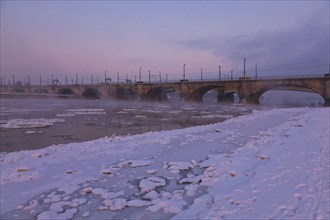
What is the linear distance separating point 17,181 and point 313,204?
5569 millimetres

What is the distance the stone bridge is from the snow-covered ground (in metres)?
45.2

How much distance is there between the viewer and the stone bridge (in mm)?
50219

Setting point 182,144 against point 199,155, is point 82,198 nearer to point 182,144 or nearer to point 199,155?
point 199,155

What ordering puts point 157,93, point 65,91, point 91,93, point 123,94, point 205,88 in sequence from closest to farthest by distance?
point 205,88 < point 157,93 < point 123,94 < point 91,93 < point 65,91

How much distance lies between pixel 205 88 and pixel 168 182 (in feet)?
205

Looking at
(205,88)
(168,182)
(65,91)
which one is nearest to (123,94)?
(65,91)

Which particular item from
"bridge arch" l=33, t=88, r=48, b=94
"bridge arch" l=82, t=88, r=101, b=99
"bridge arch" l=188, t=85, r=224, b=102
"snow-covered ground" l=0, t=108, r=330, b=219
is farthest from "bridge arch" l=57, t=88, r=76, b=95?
"snow-covered ground" l=0, t=108, r=330, b=219

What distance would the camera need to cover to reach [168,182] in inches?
245

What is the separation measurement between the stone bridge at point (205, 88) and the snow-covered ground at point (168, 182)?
45155 mm

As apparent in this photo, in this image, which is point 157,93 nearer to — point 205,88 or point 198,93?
point 198,93

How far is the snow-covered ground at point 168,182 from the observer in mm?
4598

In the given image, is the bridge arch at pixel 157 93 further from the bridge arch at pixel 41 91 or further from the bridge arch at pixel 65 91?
the bridge arch at pixel 41 91

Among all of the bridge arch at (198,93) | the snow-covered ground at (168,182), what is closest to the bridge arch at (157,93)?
the bridge arch at (198,93)

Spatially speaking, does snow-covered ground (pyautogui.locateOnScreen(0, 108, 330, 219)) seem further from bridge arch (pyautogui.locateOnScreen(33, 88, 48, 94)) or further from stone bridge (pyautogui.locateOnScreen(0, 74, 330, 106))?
bridge arch (pyautogui.locateOnScreen(33, 88, 48, 94))
